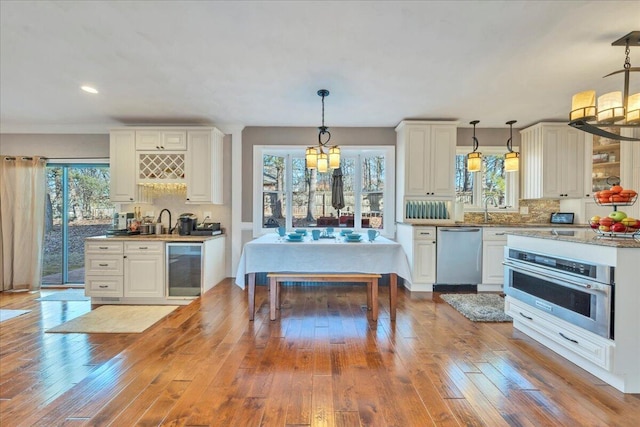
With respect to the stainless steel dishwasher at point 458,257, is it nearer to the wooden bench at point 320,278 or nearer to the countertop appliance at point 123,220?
the wooden bench at point 320,278

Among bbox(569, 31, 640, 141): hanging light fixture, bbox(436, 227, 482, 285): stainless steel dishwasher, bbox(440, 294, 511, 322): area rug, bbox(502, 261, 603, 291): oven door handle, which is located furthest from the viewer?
bbox(436, 227, 482, 285): stainless steel dishwasher

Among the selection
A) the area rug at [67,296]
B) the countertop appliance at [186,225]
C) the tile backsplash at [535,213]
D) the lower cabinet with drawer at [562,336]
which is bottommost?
the area rug at [67,296]

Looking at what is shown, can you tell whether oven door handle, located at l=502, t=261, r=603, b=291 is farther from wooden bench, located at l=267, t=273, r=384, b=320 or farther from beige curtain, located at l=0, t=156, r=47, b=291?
beige curtain, located at l=0, t=156, r=47, b=291

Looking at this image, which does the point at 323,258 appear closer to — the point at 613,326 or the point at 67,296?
the point at 613,326

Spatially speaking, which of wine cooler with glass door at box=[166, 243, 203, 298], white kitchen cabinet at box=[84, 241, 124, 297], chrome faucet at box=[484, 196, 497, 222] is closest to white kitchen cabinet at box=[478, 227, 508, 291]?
chrome faucet at box=[484, 196, 497, 222]

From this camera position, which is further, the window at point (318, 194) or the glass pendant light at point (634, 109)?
the window at point (318, 194)

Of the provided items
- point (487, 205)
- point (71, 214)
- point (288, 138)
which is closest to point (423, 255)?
point (487, 205)

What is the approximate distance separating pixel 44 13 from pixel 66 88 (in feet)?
4.97

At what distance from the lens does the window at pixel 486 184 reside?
16.1ft

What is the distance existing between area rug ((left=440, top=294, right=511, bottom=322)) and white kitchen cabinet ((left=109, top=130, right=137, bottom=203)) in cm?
458

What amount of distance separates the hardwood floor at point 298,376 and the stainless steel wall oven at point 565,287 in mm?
373

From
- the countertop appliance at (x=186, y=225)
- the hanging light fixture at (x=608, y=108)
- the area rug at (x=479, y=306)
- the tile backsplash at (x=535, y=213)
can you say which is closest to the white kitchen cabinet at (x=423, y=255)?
the area rug at (x=479, y=306)

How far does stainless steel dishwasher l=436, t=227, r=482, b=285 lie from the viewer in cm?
419

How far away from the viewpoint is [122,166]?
14.1ft
